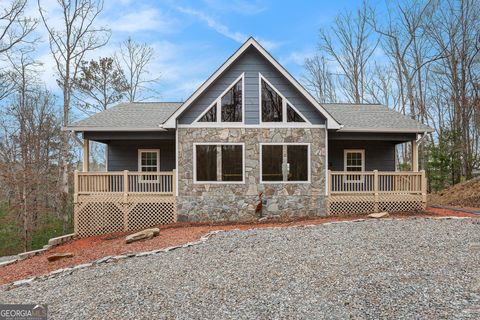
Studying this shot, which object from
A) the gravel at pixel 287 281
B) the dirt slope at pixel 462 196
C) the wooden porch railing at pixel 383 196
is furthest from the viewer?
the dirt slope at pixel 462 196

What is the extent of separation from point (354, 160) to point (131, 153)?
9.70m

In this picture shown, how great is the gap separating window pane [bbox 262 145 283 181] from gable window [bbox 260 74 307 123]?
105 cm

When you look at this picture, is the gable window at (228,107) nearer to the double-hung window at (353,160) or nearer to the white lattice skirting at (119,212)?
the white lattice skirting at (119,212)

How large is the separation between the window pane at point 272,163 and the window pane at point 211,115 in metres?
2.09

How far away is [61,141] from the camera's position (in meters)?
20.5

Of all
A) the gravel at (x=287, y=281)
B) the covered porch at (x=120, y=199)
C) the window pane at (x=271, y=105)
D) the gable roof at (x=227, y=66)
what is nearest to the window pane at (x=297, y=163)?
the window pane at (x=271, y=105)

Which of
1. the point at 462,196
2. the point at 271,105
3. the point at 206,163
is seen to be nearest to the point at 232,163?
the point at 206,163

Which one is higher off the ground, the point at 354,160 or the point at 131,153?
the point at 131,153

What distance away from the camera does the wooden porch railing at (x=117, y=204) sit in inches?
471

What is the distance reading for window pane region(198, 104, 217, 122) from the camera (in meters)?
11.8

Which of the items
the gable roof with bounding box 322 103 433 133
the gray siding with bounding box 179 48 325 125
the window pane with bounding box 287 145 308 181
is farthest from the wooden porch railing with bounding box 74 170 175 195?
the gable roof with bounding box 322 103 433 133

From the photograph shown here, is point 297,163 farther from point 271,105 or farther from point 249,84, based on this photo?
point 249,84

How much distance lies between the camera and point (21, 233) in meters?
16.2

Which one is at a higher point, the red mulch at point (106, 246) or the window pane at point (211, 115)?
the window pane at point (211, 115)
